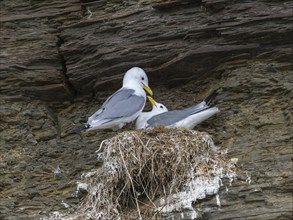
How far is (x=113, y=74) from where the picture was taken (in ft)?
39.3

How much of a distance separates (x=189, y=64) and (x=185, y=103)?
0.53m

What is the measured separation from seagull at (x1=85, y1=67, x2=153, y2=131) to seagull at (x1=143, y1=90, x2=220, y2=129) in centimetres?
32

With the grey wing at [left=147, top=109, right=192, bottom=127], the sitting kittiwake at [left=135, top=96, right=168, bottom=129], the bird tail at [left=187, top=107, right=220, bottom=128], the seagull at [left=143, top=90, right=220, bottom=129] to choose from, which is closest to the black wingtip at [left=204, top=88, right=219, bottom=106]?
the seagull at [left=143, top=90, right=220, bottom=129]

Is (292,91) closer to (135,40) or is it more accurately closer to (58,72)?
(135,40)

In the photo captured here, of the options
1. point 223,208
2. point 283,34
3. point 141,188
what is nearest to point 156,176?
point 141,188

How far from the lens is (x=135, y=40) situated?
1184cm

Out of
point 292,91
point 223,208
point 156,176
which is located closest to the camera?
point 223,208

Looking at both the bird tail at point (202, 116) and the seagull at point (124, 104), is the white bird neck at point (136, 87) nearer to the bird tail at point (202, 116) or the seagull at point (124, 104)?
the seagull at point (124, 104)

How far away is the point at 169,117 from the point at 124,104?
23.9 inches

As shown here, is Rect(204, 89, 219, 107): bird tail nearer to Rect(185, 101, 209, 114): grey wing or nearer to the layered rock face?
Rect(185, 101, 209, 114): grey wing

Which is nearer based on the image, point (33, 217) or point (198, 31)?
point (33, 217)

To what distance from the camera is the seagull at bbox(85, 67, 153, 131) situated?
1079 cm

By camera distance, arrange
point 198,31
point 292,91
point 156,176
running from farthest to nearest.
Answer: point 198,31 → point 292,91 → point 156,176

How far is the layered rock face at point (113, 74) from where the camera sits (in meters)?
10.6
